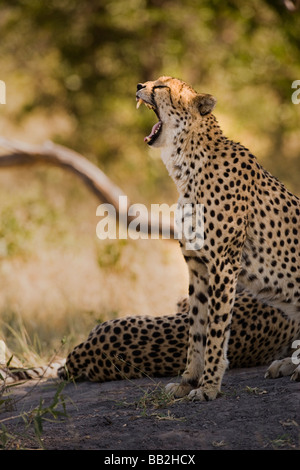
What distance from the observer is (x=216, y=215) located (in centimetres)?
374

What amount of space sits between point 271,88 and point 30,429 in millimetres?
8163

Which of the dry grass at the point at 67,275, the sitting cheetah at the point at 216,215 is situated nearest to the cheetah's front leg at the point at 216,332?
the sitting cheetah at the point at 216,215

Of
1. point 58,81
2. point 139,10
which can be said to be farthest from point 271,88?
point 58,81

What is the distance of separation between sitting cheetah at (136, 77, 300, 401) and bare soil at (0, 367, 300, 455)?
0.24 m

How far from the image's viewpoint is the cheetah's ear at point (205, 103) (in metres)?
3.87

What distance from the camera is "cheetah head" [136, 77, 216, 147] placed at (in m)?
3.87

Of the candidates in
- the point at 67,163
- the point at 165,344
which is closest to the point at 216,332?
the point at 165,344

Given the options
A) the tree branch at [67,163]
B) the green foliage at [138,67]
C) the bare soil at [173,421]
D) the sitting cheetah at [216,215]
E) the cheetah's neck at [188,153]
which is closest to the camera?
the bare soil at [173,421]

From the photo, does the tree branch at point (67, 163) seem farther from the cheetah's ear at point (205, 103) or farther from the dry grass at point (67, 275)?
the cheetah's ear at point (205, 103)

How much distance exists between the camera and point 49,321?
5.89 meters

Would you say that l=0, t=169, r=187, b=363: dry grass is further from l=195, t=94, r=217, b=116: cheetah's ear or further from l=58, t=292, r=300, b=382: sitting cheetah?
l=195, t=94, r=217, b=116: cheetah's ear

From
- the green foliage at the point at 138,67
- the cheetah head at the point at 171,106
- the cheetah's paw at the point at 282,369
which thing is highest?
the green foliage at the point at 138,67

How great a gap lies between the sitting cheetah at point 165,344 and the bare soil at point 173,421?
0.30 m
